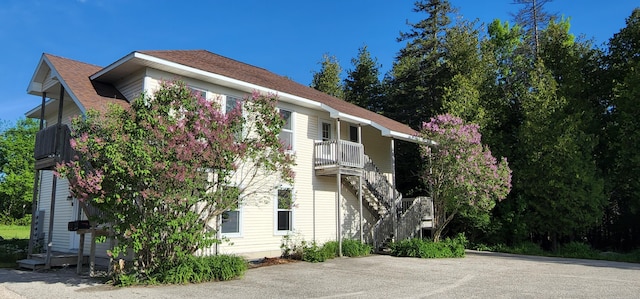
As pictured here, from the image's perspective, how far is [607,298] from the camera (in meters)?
8.41

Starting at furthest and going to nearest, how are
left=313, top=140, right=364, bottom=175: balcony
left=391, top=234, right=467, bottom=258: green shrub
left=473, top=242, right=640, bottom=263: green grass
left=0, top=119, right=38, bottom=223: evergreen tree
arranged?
left=0, top=119, right=38, bottom=223: evergreen tree, left=473, top=242, right=640, bottom=263: green grass, left=313, top=140, right=364, bottom=175: balcony, left=391, top=234, right=467, bottom=258: green shrub

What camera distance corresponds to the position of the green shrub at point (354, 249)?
52.0 feet

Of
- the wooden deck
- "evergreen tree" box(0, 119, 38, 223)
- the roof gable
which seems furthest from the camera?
"evergreen tree" box(0, 119, 38, 223)

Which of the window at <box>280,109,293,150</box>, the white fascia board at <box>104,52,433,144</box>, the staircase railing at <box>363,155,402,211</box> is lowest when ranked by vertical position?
the staircase railing at <box>363,155,402,211</box>

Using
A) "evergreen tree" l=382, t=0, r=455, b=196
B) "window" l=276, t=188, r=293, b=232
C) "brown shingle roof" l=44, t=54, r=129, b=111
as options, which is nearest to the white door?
"brown shingle roof" l=44, t=54, r=129, b=111

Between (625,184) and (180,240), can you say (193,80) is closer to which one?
(180,240)

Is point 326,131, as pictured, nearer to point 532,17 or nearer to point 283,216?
point 283,216

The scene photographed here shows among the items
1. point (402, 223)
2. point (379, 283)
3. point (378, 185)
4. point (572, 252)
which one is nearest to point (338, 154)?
point (378, 185)

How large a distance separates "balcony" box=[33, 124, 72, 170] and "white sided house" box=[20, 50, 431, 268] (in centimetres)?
3

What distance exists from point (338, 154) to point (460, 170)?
452 centimetres

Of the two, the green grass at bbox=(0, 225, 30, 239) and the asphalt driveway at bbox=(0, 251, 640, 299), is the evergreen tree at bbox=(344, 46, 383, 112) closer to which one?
the asphalt driveway at bbox=(0, 251, 640, 299)

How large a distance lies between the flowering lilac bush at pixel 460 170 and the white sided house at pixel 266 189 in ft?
5.53

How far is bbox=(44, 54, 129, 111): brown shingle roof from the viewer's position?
12.1 meters

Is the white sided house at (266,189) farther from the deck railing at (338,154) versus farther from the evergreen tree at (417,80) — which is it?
the evergreen tree at (417,80)
